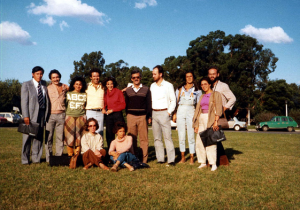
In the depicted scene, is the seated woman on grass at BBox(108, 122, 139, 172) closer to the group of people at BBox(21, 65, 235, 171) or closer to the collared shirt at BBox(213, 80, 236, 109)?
the group of people at BBox(21, 65, 235, 171)

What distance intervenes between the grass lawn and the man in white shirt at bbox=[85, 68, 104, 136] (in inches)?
51.9

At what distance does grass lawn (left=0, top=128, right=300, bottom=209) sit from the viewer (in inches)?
136

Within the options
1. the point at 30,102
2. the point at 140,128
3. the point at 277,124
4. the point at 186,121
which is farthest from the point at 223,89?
the point at 277,124

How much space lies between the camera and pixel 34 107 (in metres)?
5.96

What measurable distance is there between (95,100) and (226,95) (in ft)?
10.3

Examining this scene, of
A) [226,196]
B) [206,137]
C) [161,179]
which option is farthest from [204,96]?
[226,196]

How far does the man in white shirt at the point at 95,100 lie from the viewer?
20.0ft

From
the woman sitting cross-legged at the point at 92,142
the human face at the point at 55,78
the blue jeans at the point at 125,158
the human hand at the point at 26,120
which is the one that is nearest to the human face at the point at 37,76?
the human face at the point at 55,78

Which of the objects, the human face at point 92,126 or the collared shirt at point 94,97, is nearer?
the human face at point 92,126

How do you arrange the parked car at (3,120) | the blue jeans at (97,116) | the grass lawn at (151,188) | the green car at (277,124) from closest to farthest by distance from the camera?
the grass lawn at (151,188) → the blue jeans at (97,116) → the green car at (277,124) → the parked car at (3,120)

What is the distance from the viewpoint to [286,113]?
33625 millimetres

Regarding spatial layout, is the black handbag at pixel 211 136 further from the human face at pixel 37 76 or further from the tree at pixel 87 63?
the tree at pixel 87 63

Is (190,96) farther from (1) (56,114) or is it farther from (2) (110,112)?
(1) (56,114)

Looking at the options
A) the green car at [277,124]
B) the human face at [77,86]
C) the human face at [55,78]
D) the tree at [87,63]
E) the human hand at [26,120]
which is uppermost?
the tree at [87,63]
